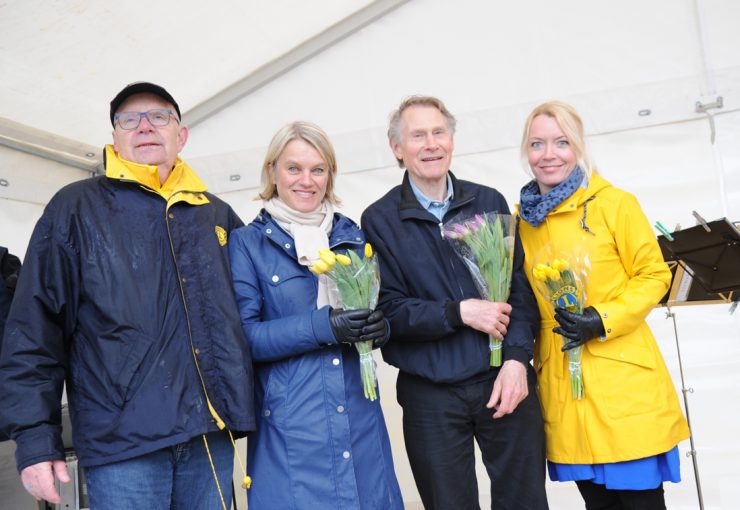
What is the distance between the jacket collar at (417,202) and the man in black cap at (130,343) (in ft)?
2.02

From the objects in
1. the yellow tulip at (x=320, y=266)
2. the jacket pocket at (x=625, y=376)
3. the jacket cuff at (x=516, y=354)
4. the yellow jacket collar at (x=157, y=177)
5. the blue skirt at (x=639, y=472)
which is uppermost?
the yellow jacket collar at (x=157, y=177)

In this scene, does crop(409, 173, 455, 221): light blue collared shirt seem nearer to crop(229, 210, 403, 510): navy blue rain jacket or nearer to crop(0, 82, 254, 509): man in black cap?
crop(229, 210, 403, 510): navy blue rain jacket

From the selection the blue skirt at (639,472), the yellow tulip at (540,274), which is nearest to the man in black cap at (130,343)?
the yellow tulip at (540,274)

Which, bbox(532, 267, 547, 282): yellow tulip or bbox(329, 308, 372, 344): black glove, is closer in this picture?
bbox(329, 308, 372, 344): black glove

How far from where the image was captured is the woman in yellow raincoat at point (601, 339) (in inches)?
78.2

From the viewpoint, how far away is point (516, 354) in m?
2.00

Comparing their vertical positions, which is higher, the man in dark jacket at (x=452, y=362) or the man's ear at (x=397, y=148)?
the man's ear at (x=397, y=148)

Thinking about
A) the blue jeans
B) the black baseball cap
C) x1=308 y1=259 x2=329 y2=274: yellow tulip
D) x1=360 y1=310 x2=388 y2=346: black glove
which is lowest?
the blue jeans

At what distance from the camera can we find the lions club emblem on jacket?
197cm

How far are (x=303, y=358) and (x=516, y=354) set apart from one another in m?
0.65

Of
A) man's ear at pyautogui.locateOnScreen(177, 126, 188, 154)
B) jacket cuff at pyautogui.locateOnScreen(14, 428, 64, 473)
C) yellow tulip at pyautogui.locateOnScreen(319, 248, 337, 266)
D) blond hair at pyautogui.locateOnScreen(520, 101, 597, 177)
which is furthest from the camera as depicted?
blond hair at pyautogui.locateOnScreen(520, 101, 597, 177)

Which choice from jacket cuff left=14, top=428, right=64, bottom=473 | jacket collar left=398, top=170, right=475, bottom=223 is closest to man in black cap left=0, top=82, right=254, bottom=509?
jacket cuff left=14, top=428, right=64, bottom=473

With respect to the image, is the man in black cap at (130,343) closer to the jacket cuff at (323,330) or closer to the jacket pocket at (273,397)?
the jacket pocket at (273,397)

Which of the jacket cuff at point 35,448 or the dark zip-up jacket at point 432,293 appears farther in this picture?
the dark zip-up jacket at point 432,293
